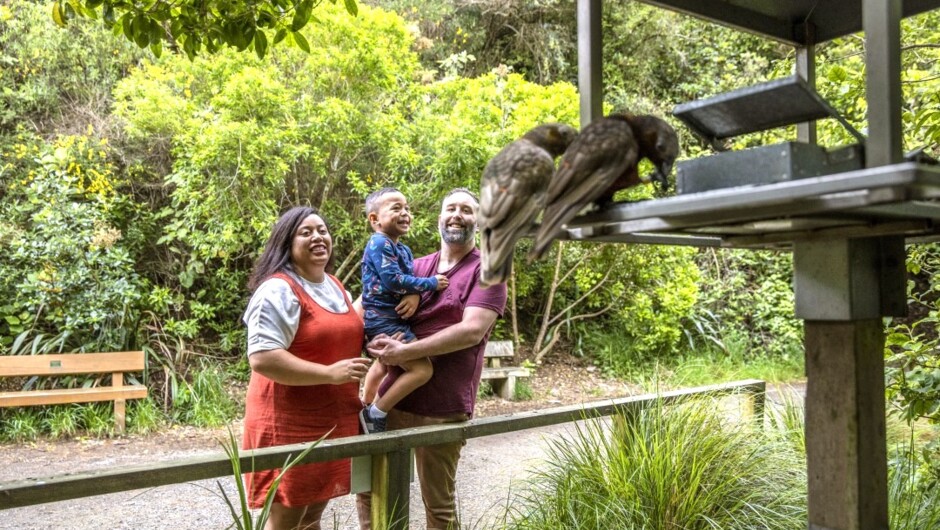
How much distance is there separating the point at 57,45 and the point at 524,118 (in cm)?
579

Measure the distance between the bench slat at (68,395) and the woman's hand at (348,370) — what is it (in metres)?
5.02

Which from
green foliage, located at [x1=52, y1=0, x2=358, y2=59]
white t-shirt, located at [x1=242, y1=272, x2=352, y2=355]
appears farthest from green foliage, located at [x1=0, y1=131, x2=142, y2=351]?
white t-shirt, located at [x1=242, y1=272, x2=352, y2=355]

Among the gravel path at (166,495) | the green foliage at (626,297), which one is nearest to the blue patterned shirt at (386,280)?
the gravel path at (166,495)

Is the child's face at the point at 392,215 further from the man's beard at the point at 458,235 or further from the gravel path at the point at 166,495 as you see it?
the gravel path at the point at 166,495

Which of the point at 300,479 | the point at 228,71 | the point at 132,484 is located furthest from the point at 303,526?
the point at 228,71

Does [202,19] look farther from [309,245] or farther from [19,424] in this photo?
[19,424]

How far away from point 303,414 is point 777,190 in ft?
7.28

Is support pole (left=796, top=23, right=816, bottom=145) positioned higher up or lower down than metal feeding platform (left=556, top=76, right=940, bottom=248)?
higher up

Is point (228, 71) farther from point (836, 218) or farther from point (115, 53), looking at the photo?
point (836, 218)

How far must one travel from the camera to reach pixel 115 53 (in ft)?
30.5

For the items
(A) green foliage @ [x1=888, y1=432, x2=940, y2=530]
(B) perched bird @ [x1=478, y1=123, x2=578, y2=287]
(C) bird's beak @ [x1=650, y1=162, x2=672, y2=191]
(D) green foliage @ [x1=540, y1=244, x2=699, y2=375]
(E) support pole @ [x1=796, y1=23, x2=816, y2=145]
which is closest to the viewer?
(B) perched bird @ [x1=478, y1=123, x2=578, y2=287]

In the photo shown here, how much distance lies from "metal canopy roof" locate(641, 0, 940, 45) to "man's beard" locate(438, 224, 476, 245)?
1.36 m

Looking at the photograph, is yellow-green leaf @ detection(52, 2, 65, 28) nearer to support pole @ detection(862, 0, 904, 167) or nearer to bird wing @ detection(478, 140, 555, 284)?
bird wing @ detection(478, 140, 555, 284)

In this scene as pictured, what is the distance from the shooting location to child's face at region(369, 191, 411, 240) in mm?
3459
